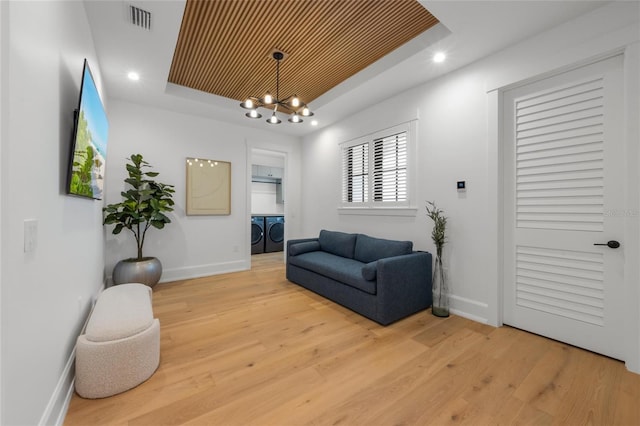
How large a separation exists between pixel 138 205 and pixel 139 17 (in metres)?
2.19

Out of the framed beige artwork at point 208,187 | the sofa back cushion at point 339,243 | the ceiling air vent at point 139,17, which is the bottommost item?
the sofa back cushion at point 339,243

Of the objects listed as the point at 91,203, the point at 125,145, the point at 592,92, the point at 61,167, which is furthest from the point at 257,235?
the point at 592,92

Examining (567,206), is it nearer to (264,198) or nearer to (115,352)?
(115,352)

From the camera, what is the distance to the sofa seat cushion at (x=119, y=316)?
1639 mm

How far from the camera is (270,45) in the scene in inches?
106

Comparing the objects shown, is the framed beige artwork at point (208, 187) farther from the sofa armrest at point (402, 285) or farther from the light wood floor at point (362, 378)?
the sofa armrest at point (402, 285)

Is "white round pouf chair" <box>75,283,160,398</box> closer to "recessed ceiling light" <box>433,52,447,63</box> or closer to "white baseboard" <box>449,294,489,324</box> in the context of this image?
"white baseboard" <box>449,294,489,324</box>

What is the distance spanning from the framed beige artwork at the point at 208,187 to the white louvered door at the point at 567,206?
4116mm

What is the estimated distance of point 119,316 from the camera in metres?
1.82

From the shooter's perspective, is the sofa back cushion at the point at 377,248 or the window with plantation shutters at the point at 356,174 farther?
the window with plantation shutters at the point at 356,174

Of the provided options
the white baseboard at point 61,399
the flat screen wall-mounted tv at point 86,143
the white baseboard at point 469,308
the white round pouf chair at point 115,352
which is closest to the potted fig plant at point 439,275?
the white baseboard at point 469,308

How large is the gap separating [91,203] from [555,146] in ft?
14.1

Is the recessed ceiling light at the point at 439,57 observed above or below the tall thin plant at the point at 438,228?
above

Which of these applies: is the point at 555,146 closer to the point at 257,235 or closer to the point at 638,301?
the point at 638,301
